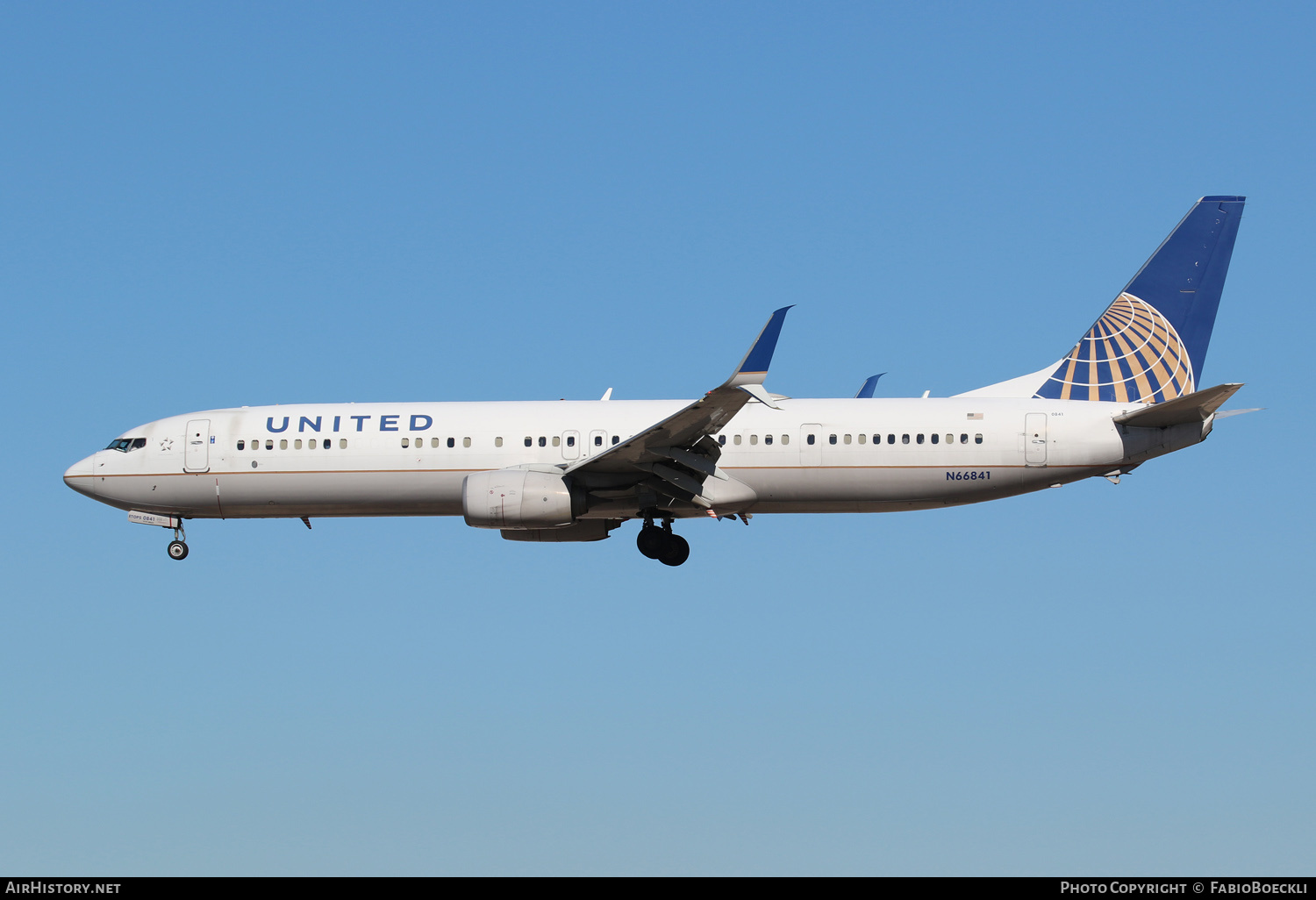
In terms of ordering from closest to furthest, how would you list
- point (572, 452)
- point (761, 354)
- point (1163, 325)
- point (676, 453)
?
1. point (761, 354)
2. point (676, 453)
3. point (572, 452)
4. point (1163, 325)

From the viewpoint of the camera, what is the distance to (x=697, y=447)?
29.8 m

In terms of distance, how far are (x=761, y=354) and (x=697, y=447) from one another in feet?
14.5

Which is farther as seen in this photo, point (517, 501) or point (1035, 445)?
point (1035, 445)

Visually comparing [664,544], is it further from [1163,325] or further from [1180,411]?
[1163,325]

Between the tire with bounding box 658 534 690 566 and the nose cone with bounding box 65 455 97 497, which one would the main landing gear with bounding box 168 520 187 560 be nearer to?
the nose cone with bounding box 65 455 97 497

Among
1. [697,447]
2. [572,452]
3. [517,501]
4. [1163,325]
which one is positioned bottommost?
[517,501]

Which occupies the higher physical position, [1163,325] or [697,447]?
[1163,325]

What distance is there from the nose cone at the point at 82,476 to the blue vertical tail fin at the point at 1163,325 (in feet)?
71.2

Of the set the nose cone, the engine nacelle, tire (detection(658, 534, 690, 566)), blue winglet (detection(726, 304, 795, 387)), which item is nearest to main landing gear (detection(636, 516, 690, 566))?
tire (detection(658, 534, 690, 566))

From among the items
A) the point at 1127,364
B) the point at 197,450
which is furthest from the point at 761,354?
the point at 197,450

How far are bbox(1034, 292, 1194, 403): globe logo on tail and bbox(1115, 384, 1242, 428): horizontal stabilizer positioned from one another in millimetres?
2241

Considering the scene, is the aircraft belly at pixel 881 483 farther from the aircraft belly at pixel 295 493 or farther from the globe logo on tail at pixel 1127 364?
the aircraft belly at pixel 295 493

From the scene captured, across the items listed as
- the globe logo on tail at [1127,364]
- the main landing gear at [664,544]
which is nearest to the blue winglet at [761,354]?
the main landing gear at [664,544]

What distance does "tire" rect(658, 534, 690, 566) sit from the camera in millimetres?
31688
